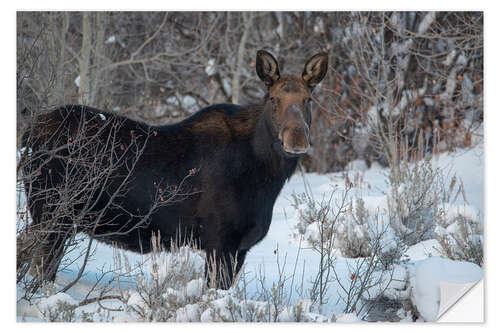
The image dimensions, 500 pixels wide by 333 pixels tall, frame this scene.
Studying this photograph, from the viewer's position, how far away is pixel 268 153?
4.65 m

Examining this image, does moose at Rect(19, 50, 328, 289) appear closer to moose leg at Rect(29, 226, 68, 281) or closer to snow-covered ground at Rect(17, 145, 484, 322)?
moose leg at Rect(29, 226, 68, 281)

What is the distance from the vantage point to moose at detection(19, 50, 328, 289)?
4434mm

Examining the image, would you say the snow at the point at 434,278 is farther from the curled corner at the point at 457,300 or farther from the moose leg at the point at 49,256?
the moose leg at the point at 49,256

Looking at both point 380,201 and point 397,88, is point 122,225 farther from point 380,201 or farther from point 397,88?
point 397,88

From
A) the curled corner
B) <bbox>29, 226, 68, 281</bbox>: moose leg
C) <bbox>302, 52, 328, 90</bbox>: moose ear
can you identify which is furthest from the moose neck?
<bbox>29, 226, 68, 281</bbox>: moose leg

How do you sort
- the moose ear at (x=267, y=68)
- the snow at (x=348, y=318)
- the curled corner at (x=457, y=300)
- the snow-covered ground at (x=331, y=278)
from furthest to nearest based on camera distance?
the moose ear at (x=267, y=68)
the curled corner at (x=457, y=300)
the snow at (x=348, y=318)
the snow-covered ground at (x=331, y=278)

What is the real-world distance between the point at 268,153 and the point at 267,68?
0.69m

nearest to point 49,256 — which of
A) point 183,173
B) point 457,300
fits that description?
point 183,173

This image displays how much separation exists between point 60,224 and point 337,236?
10.4ft

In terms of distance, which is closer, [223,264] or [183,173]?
[223,264]

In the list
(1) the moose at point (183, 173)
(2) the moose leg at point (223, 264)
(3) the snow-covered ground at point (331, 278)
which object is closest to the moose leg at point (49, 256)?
(1) the moose at point (183, 173)

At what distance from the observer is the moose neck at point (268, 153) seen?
182 inches

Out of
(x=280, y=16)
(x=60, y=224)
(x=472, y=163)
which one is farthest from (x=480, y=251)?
(x=280, y=16)

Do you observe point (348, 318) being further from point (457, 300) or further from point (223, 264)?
point (223, 264)
